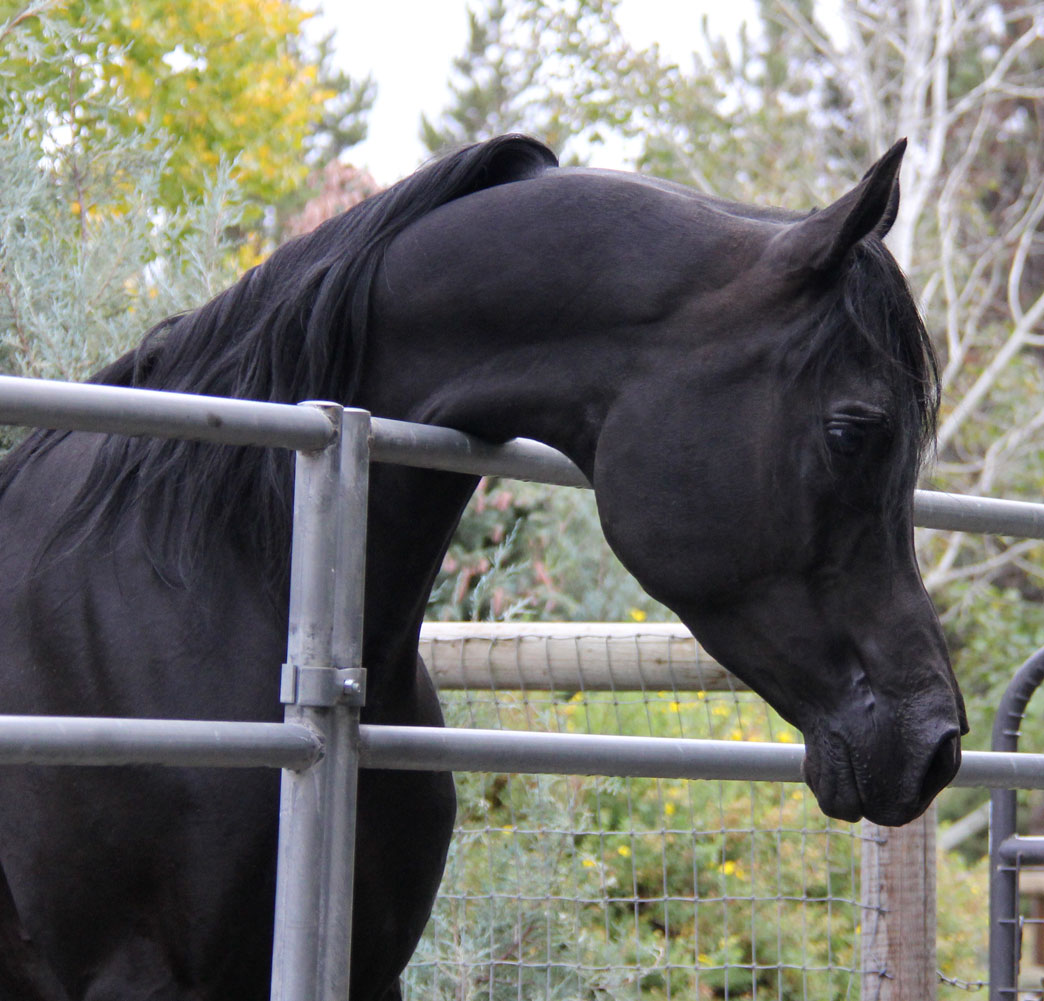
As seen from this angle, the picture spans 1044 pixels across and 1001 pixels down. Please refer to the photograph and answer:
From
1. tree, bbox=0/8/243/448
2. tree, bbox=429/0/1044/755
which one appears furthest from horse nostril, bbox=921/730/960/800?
tree, bbox=429/0/1044/755

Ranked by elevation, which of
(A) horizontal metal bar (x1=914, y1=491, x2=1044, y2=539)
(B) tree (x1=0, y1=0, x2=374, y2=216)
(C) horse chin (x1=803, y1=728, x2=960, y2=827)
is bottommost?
(C) horse chin (x1=803, y1=728, x2=960, y2=827)

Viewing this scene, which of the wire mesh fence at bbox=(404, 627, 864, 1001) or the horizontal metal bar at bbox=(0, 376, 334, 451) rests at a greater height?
the horizontal metal bar at bbox=(0, 376, 334, 451)

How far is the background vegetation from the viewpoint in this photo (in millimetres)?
4199

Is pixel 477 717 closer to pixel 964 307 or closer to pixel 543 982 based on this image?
pixel 543 982

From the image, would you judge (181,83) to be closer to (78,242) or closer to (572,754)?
(78,242)

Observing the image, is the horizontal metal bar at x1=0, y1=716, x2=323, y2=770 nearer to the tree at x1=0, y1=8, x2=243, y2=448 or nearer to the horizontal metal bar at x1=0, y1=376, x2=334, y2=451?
the horizontal metal bar at x1=0, y1=376, x2=334, y2=451

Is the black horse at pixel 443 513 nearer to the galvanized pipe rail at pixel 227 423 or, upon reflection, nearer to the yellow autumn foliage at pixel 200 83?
the galvanized pipe rail at pixel 227 423

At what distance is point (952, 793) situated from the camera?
1430cm

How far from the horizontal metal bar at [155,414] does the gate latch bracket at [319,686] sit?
0.69 ft

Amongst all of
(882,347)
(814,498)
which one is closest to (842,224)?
(882,347)

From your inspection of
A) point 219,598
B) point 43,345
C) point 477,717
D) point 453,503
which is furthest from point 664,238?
point 43,345

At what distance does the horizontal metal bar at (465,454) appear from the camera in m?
1.42

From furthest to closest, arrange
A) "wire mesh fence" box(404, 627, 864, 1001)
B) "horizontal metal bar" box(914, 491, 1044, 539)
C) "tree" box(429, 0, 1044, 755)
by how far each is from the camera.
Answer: "tree" box(429, 0, 1044, 755) → "wire mesh fence" box(404, 627, 864, 1001) → "horizontal metal bar" box(914, 491, 1044, 539)

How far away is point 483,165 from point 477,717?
237 centimetres
